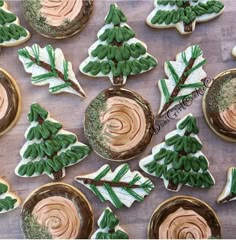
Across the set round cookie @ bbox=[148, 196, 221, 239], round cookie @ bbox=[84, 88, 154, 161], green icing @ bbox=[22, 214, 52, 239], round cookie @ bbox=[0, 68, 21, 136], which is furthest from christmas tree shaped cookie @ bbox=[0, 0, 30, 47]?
round cookie @ bbox=[148, 196, 221, 239]

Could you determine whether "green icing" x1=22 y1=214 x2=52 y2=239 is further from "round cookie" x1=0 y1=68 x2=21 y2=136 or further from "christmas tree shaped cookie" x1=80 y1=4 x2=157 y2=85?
"christmas tree shaped cookie" x1=80 y1=4 x2=157 y2=85

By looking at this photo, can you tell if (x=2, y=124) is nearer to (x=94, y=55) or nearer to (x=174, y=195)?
(x=94, y=55)

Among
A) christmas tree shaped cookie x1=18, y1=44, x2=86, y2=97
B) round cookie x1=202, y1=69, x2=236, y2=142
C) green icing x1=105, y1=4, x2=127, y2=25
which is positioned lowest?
round cookie x1=202, y1=69, x2=236, y2=142

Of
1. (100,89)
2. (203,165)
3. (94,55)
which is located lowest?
(203,165)

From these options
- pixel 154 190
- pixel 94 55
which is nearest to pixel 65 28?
pixel 94 55

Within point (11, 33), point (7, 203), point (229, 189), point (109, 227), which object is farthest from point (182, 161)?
point (11, 33)

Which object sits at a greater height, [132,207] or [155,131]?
[155,131]
